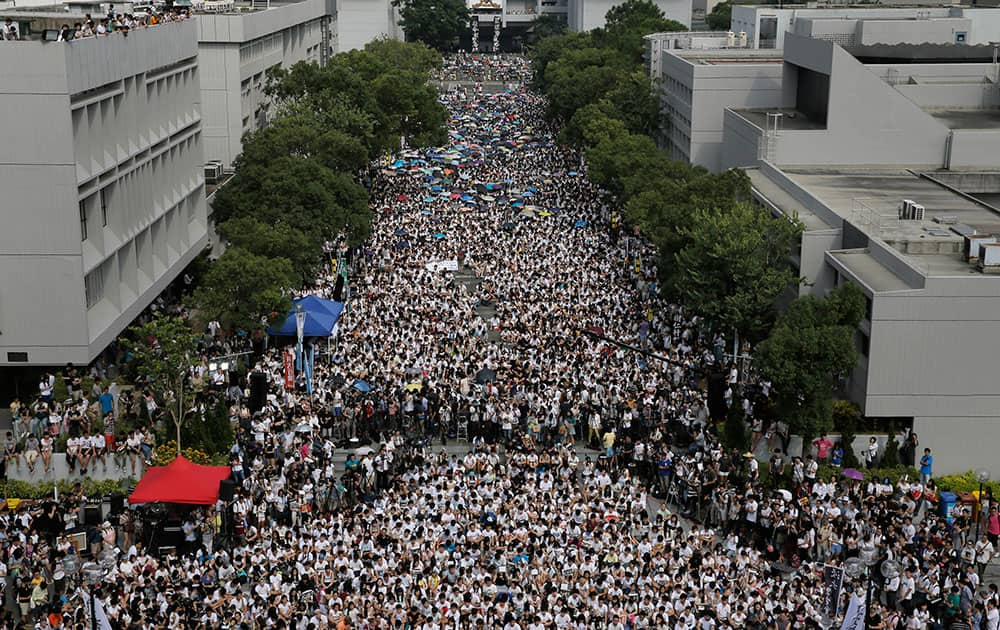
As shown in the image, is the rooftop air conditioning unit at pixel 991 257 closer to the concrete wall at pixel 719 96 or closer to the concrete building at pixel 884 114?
the concrete building at pixel 884 114

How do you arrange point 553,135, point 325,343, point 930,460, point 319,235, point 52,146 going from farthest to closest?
point 553,135 < point 319,235 < point 325,343 < point 52,146 < point 930,460

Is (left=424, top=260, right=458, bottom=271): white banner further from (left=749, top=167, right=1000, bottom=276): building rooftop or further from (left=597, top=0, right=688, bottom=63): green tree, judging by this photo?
(left=597, top=0, right=688, bottom=63): green tree

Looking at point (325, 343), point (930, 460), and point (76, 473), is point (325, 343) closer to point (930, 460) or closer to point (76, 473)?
point (76, 473)

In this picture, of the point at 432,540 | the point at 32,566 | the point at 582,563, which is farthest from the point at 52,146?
the point at 582,563

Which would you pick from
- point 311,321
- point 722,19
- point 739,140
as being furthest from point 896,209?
point 722,19

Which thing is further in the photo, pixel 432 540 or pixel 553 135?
pixel 553 135

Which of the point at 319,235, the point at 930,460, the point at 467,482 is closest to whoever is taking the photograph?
the point at 467,482
